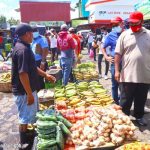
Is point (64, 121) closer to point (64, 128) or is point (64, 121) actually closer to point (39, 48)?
point (64, 128)

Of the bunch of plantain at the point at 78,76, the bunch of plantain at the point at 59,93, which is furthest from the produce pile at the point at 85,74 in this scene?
the bunch of plantain at the point at 59,93

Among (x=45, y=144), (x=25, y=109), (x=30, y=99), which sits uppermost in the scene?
(x=30, y=99)

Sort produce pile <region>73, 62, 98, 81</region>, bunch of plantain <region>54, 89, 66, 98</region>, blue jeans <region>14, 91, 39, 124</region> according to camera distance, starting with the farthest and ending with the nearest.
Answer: produce pile <region>73, 62, 98, 81</region>, bunch of plantain <region>54, 89, 66, 98</region>, blue jeans <region>14, 91, 39, 124</region>

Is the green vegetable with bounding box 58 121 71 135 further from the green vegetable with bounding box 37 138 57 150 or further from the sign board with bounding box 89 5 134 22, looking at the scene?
the sign board with bounding box 89 5 134 22

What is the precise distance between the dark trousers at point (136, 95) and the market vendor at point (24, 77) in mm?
1875

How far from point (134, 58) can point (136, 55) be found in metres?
0.07

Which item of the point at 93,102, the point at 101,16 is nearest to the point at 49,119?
the point at 93,102

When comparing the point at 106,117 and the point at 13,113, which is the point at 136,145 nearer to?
the point at 106,117

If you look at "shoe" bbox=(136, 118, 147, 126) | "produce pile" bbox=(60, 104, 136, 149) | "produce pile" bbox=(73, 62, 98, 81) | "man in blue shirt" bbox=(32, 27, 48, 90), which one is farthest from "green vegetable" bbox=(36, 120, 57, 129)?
"produce pile" bbox=(73, 62, 98, 81)

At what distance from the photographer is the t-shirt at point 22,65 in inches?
184

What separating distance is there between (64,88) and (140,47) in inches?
107

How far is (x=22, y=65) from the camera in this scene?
15.3ft

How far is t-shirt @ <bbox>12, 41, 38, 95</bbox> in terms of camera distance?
466 cm

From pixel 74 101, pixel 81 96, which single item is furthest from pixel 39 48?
pixel 74 101
